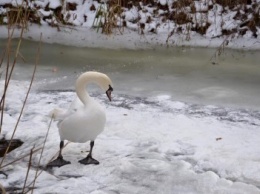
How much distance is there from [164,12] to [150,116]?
161 inches

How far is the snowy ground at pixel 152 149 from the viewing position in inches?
125

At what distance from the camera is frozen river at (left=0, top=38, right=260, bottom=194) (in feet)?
10.6

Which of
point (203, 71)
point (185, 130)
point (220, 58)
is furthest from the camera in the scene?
point (220, 58)

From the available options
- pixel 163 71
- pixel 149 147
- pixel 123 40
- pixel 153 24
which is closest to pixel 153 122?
pixel 149 147

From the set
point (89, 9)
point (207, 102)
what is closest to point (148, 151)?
point (207, 102)

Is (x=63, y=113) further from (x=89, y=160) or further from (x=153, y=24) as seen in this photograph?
(x=153, y=24)

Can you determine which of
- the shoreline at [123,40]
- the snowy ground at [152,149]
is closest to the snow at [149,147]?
the snowy ground at [152,149]

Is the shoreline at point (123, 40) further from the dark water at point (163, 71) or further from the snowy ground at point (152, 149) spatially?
the snowy ground at point (152, 149)

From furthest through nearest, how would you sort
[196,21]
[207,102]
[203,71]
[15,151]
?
1. [196,21]
2. [203,71]
3. [207,102]
4. [15,151]

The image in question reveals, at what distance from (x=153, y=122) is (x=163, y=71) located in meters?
1.76

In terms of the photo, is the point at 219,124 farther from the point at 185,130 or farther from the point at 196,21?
the point at 196,21

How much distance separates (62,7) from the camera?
27.6 ft

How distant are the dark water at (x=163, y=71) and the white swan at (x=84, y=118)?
1579mm

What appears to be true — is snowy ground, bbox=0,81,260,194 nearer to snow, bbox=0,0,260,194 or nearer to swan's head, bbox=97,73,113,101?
snow, bbox=0,0,260,194
